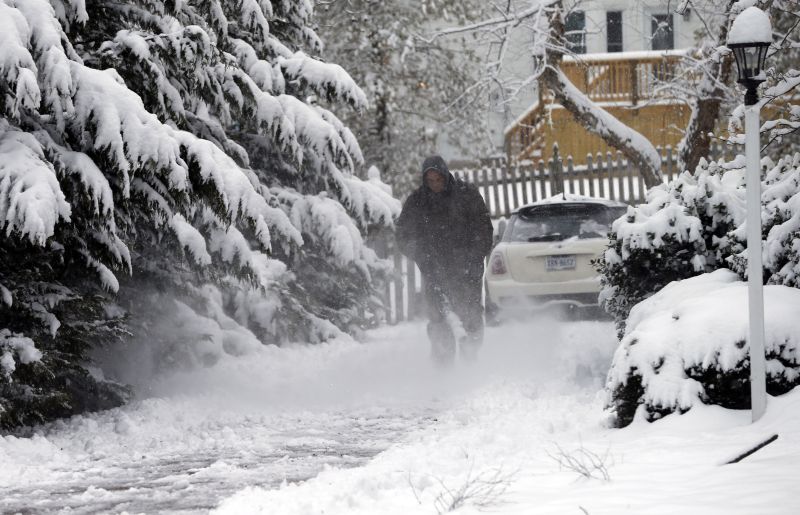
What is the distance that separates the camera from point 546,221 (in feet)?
46.2

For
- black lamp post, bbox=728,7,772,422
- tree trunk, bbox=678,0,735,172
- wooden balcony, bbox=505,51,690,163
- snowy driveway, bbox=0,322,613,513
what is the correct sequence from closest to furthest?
black lamp post, bbox=728,7,772,422, snowy driveway, bbox=0,322,613,513, tree trunk, bbox=678,0,735,172, wooden balcony, bbox=505,51,690,163

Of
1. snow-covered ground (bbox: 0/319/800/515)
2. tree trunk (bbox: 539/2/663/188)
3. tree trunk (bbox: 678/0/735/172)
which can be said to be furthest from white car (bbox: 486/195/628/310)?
tree trunk (bbox: 539/2/663/188)

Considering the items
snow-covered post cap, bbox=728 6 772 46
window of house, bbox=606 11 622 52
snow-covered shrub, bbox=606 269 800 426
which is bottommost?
snow-covered shrub, bbox=606 269 800 426

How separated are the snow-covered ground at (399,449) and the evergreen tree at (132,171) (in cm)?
63

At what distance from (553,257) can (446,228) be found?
7.15 feet

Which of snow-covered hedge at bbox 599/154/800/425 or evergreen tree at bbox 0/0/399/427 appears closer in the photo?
snow-covered hedge at bbox 599/154/800/425

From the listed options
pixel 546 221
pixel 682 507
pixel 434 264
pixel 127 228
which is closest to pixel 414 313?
pixel 546 221

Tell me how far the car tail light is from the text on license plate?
543 millimetres

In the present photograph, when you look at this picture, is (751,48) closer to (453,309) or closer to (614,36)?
(453,309)

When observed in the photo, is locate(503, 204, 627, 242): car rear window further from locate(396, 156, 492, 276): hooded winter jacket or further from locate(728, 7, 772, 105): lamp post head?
locate(728, 7, 772, 105): lamp post head

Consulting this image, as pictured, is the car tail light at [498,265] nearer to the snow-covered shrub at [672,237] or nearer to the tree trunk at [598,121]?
the snow-covered shrub at [672,237]

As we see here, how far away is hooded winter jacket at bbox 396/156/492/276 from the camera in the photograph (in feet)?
39.8

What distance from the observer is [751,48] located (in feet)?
22.4

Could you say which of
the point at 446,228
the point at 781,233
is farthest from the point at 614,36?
the point at 781,233
